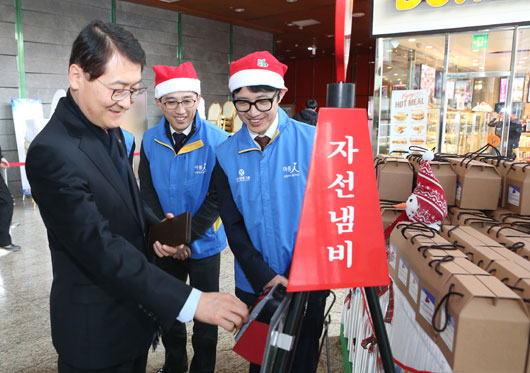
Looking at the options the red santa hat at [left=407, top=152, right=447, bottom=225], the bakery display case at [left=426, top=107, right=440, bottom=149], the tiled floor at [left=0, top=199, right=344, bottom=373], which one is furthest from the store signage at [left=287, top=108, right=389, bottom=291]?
the bakery display case at [left=426, top=107, right=440, bottom=149]

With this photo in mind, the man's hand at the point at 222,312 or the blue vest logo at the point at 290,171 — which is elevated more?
the blue vest logo at the point at 290,171

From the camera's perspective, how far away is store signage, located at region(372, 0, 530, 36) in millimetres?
5344

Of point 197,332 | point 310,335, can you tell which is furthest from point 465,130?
point 310,335

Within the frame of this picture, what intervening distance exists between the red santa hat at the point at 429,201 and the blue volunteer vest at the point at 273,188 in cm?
54

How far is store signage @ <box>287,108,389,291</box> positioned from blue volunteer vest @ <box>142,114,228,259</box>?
1.20 m

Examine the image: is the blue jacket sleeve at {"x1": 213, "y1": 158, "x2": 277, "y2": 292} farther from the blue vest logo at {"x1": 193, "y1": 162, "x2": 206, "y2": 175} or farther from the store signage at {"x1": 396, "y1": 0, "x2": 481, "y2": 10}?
the store signage at {"x1": 396, "y1": 0, "x2": 481, "y2": 10}

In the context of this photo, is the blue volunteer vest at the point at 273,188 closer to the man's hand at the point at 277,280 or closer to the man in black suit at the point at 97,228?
the man's hand at the point at 277,280

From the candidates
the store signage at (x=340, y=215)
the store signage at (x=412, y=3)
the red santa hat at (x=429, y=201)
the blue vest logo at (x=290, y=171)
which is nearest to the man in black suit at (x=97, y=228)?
the store signage at (x=340, y=215)

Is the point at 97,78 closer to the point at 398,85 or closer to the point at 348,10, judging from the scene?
the point at 348,10

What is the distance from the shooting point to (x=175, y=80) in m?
2.15

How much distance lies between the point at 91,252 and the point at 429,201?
1.28 meters

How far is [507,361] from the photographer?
0.99m

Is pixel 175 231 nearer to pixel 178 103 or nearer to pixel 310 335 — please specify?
pixel 310 335

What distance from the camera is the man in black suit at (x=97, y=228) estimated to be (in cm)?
102
